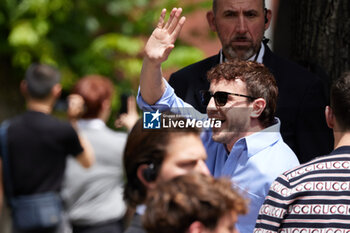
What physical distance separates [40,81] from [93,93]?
0.39 metres

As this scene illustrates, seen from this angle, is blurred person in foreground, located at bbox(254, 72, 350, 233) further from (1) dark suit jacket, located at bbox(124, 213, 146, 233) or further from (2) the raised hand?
(2) the raised hand

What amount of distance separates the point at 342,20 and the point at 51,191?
232cm

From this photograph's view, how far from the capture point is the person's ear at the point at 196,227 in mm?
1740

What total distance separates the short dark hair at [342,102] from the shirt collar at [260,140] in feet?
0.85

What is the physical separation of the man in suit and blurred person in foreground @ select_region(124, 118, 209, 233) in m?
0.69

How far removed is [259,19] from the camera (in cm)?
300

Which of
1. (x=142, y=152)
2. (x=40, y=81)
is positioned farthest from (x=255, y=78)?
(x=40, y=81)

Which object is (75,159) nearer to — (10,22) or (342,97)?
(342,97)

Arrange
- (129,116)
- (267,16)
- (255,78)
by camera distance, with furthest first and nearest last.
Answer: (129,116) → (267,16) → (255,78)

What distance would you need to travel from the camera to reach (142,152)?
218 cm

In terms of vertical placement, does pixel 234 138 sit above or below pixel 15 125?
above

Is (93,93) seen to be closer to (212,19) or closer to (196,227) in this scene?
(212,19)

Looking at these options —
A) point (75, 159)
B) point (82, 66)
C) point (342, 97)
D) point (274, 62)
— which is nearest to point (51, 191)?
point (75, 159)

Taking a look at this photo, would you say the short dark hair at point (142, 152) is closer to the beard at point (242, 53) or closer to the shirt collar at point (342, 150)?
the shirt collar at point (342, 150)
